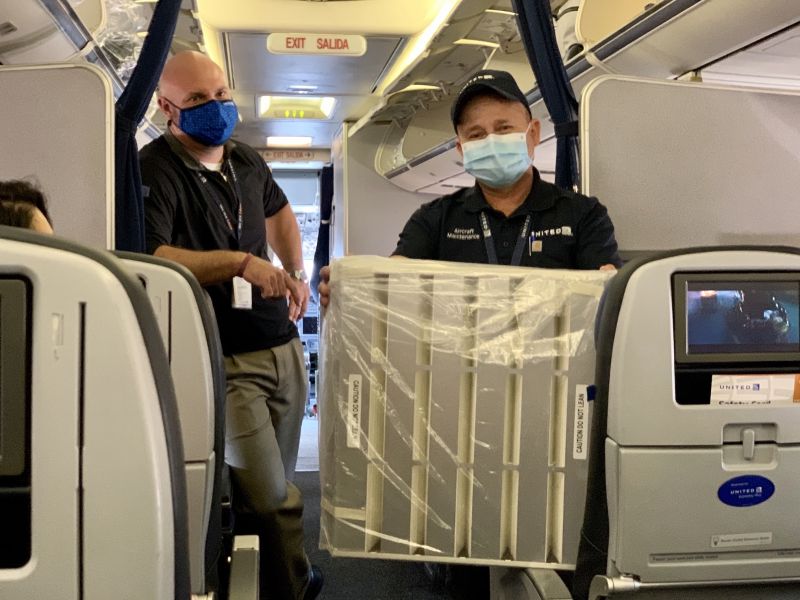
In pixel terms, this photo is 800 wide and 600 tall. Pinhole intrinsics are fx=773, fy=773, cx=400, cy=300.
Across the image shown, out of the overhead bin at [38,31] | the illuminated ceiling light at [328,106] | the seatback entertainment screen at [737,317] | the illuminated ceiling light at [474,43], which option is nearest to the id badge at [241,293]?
the overhead bin at [38,31]

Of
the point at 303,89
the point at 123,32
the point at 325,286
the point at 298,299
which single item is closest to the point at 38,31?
the point at 123,32

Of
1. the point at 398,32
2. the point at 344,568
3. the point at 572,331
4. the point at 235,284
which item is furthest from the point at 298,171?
the point at 572,331

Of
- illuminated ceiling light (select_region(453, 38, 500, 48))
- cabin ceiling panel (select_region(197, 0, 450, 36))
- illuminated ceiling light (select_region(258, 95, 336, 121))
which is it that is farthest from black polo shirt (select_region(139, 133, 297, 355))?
illuminated ceiling light (select_region(258, 95, 336, 121))

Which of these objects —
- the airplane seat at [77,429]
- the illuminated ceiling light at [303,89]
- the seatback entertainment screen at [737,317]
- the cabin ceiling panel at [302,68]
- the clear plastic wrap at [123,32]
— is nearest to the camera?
the airplane seat at [77,429]

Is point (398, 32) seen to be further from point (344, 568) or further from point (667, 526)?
point (667, 526)

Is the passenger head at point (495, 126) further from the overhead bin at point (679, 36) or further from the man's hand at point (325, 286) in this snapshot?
the overhead bin at point (679, 36)

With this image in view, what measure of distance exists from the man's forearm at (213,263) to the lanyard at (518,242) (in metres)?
0.96

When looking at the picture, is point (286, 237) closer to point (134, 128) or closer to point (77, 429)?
point (134, 128)

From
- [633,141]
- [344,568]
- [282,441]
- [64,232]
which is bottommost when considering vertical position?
[344,568]

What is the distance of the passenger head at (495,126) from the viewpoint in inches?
107

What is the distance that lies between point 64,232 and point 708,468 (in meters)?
2.36

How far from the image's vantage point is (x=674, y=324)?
1.65m

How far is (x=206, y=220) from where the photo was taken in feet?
10.7

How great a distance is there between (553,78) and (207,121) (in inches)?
58.4
